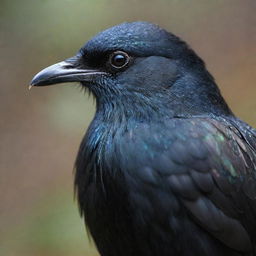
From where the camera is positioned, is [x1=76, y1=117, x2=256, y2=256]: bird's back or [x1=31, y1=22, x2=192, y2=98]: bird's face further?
[x1=31, y1=22, x2=192, y2=98]: bird's face

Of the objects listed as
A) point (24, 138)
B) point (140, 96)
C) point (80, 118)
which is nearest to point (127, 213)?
point (140, 96)

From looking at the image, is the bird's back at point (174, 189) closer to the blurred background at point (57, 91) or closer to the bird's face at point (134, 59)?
the bird's face at point (134, 59)

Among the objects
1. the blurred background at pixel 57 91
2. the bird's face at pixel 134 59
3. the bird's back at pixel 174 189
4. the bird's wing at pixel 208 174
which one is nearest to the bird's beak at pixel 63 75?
the bird's face at pixel 134 59

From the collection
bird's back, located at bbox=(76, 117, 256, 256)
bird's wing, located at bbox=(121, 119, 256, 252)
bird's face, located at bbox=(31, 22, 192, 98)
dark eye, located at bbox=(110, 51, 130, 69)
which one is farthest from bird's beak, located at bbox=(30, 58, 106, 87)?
bird's wing, located at bbox=(121, 119, 256, 252)

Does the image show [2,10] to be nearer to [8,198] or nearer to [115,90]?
[115,90]

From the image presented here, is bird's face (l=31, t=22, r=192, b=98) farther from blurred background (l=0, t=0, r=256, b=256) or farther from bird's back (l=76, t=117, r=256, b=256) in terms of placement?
blurred background (l=0, t=0, r=256, b=256)

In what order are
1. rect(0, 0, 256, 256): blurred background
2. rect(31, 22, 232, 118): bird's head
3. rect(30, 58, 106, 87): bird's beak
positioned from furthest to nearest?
rect(0, 0, 256, 256): blurred background, rect(30, 58, 106, 87): bird's beak, rect(31, 22, 232, 118): bird's head
